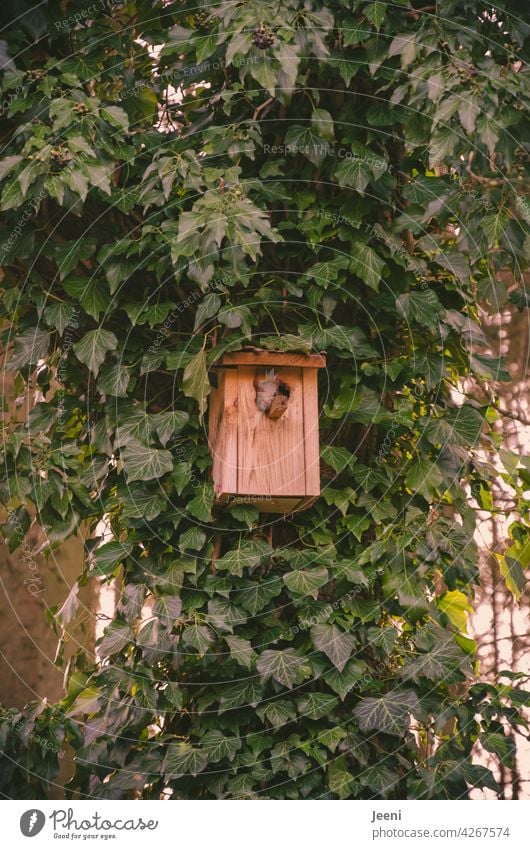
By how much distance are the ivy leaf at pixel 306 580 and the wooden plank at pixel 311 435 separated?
0.74 feet

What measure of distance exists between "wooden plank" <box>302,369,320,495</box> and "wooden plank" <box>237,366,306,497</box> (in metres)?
0.01

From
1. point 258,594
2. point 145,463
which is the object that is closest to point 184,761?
point 258,594

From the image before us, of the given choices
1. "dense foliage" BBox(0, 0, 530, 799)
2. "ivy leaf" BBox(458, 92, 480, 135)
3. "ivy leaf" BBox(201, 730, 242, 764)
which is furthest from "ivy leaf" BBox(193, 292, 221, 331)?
"ivy leaf" BBox(201, 730, 242, 764)

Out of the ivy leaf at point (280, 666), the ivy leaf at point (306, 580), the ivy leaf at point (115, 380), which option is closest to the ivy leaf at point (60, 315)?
the ivy leaf at point (115, 380)

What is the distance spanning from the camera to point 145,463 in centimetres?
210

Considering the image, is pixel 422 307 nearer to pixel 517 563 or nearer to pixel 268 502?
pixel 268 502

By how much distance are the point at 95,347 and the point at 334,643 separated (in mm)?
870

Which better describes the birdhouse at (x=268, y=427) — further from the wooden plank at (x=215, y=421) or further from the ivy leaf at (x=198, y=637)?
the ivy leaf at (x=198, y=637)

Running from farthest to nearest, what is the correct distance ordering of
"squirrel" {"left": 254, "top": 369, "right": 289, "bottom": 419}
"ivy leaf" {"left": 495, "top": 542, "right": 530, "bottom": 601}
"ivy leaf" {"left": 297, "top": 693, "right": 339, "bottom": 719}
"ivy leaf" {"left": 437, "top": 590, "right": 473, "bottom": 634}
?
"ivy leaf" {"left": 437, "top": 590, "right": 473, "bottom": 634}
"ivy leaf" {"left": 495, "top": 542, "right": 530, "bottom": 601}
"ivy leaf" {"left": 297, "top": 693, "right": 339, "bottom": 719}
"squirrel" {"left": 254, "top": 369, "right": 289, "bottom": 419}

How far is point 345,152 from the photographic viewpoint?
2.24 meters

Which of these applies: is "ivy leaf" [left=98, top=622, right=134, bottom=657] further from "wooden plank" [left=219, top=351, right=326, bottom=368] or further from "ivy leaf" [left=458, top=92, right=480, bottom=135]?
→ "ivy leaf" [left=458, top=92, right=480, bottom=135]

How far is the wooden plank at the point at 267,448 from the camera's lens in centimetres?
198

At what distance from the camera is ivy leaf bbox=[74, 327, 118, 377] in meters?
2.14
